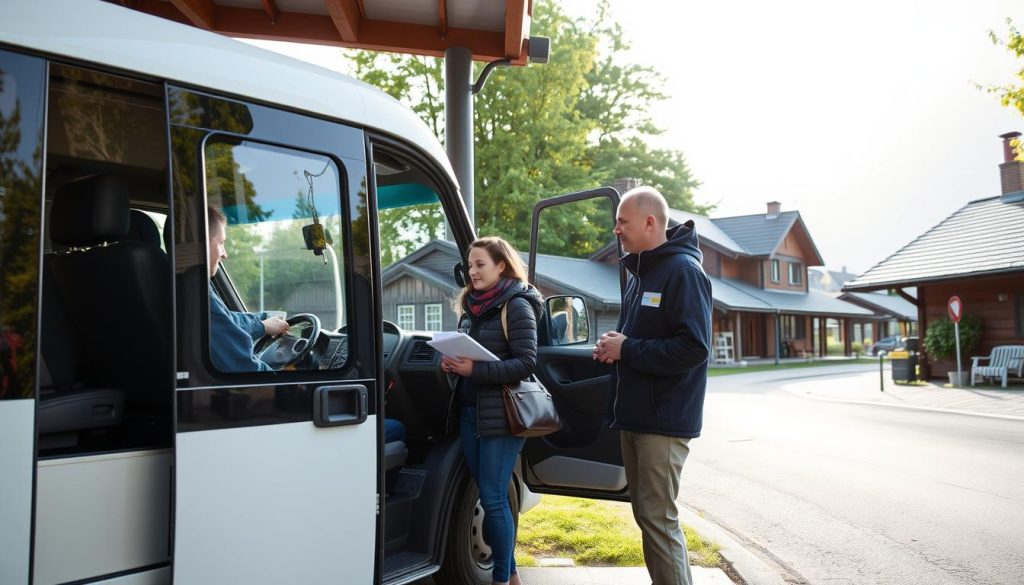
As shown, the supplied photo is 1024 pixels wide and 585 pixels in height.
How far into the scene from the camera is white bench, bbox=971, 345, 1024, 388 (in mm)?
20094

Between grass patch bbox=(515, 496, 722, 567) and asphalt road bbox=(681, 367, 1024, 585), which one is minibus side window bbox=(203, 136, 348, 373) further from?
asphalt road bbox=(681, 367, 1024, 585)

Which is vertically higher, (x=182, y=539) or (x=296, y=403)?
(x=296, y=403)

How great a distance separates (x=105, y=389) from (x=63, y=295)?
0.37 meters

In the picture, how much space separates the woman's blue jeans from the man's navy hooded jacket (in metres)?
0.63

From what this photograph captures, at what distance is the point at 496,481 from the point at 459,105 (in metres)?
4.80

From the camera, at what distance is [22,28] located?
2.37 meters

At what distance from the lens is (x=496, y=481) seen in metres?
3.90

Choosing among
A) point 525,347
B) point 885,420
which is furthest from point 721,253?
point 525,347

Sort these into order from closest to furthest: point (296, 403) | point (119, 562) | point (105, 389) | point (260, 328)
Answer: point (119, 562)
point (105, 389)
point (296, 403)
point (260, 328)

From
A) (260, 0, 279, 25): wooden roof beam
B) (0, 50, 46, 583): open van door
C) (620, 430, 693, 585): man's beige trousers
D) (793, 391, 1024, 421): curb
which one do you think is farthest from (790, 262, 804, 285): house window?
(0, 50, 46, 583): open van door

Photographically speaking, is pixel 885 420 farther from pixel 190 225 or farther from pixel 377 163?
pixel 190 225

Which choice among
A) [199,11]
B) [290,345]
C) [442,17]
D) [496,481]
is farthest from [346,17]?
[496,481]

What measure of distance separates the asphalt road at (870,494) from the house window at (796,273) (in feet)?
104

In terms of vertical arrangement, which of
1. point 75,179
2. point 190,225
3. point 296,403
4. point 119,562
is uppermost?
point 75,179
